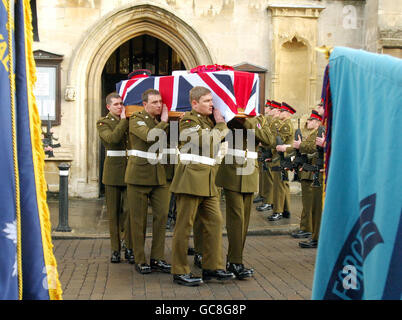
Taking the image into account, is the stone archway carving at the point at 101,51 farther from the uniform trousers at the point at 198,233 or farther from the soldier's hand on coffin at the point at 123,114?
the uniform trousers at the point at 198,233

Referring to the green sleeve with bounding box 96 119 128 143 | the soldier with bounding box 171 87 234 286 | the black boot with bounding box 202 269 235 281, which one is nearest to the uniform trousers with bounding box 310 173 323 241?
the black boot with bounding box 202 269 235 281

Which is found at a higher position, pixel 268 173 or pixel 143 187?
pixel 143 187

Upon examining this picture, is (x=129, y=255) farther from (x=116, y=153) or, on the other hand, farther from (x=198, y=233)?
(x=116, y=153)

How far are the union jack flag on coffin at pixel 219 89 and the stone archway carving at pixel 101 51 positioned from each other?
6149 mm

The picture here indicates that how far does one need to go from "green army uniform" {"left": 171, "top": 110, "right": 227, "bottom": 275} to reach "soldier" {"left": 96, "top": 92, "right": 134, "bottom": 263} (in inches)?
52.1

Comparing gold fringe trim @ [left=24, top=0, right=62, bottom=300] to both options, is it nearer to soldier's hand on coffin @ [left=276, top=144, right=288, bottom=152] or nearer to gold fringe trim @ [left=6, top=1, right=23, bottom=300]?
gold fringe trim @ [left=6, top=1, right=23, bottom=300]

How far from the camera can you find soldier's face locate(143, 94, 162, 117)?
6332mm

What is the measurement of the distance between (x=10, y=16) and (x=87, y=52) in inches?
391

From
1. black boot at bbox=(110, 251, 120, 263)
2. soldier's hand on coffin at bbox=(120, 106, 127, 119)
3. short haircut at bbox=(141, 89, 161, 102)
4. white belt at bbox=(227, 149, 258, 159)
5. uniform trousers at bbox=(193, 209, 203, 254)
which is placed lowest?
black boot at bbox=(110, 251, 120, 263)

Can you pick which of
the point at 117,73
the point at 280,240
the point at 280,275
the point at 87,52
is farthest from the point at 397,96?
the point at 117,73

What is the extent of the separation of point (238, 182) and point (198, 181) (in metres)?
0.64

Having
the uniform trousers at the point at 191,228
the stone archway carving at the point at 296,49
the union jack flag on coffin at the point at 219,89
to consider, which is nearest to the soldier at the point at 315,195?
the union jack flag on coffin at the point at 219,89

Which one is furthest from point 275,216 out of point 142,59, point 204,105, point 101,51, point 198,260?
point 142,59

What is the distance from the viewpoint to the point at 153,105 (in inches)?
249
